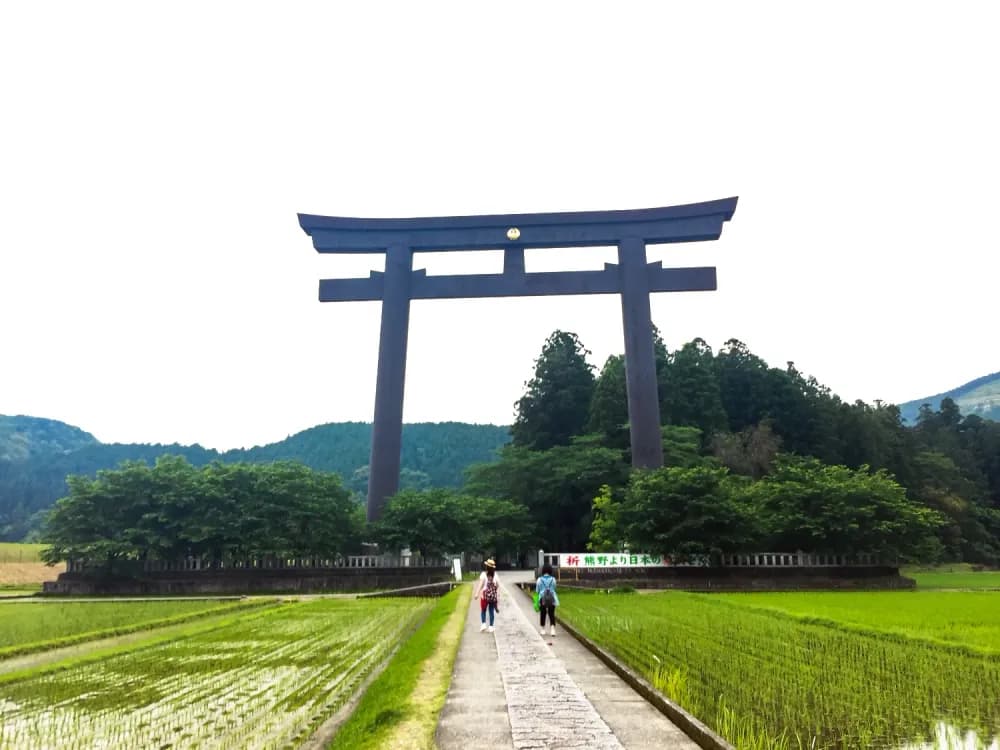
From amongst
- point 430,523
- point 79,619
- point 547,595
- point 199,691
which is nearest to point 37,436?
point 430,523

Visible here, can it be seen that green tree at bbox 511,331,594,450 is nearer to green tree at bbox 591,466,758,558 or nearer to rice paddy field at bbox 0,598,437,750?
green tree at bbox 591,466,758,558

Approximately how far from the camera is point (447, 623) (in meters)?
12.6

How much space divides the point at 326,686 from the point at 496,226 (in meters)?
25.8

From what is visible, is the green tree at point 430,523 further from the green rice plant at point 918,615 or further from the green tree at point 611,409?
the green tree at point 611,409

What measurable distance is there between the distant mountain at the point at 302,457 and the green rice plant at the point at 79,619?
200 feet

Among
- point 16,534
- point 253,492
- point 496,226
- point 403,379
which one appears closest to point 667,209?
point 496,226

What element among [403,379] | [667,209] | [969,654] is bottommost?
[969,654]

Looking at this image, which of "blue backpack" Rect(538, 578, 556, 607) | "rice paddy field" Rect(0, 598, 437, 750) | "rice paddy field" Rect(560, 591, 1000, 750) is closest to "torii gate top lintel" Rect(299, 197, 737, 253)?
"rice paddy field" Rect(560, 591, 1000, 750)

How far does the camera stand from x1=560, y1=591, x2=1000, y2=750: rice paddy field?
210 inches

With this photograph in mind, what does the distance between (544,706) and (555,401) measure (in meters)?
41.7

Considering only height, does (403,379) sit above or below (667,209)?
below

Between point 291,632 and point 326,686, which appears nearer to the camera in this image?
point 326,686

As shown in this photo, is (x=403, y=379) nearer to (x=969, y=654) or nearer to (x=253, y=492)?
(x=253, y=492)

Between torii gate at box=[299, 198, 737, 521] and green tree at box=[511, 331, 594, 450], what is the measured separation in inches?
618
